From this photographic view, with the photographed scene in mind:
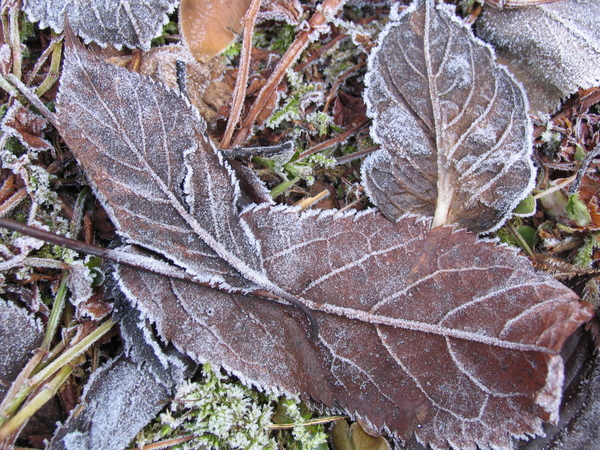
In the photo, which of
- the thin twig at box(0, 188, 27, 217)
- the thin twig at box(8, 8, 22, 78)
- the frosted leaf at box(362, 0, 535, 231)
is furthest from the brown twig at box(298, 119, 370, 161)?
the thin twig at box(8, 8, 22, 78)

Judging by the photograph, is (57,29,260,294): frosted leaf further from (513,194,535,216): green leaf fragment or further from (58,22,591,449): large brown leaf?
(513,194,535,216): green leaf fragment

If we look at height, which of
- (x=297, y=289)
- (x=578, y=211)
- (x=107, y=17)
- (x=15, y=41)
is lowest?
(x=297, y=289)

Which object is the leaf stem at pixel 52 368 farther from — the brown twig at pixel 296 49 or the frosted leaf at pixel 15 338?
the brown twig at pixel 296 49

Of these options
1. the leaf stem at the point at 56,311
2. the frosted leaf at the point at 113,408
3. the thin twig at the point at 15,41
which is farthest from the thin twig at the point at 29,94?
the frosted leaf at the point at 113,408

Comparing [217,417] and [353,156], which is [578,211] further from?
[217,417]

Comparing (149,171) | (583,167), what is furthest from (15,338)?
(583,167)

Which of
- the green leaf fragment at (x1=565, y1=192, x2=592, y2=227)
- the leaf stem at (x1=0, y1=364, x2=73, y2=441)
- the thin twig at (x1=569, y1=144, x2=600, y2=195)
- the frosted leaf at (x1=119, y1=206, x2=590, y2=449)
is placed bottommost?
the leaf stem at (x1=0, y1=364, x2=73, y2=441)
